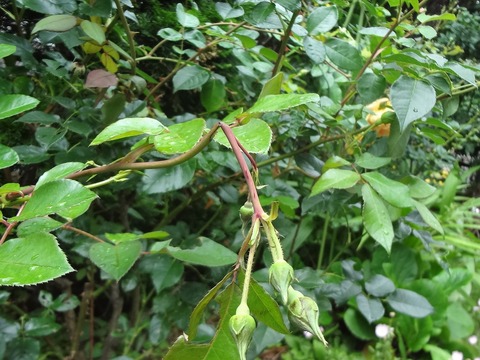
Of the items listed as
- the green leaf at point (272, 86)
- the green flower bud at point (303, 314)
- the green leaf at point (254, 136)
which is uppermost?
the green leaf at point (254, 136)

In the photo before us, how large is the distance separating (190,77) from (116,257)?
1.17 feet

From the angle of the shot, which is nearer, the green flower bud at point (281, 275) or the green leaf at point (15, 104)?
the green flower bud at point (281, 275)

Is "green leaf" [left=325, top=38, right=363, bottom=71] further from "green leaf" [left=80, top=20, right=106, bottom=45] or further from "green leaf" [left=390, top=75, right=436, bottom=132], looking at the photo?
"green leaf" [left=80, top=20, right=106, bottom=45]

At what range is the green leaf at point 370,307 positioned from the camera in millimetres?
971

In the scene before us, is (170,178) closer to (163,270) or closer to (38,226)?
(163,270)

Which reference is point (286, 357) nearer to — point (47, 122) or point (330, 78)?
point (330, 78)

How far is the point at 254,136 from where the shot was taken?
31cm

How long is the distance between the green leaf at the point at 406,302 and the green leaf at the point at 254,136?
90 centimetres

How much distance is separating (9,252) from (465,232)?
7.42 feet

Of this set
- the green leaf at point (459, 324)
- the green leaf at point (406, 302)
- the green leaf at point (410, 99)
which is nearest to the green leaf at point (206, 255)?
the green leaf at point (410, 99)

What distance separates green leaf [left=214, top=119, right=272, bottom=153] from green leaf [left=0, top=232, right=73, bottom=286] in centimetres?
13

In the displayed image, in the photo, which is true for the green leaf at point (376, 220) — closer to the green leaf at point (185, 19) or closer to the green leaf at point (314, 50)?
the green leaf at point (314, 50)

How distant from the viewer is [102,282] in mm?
1138

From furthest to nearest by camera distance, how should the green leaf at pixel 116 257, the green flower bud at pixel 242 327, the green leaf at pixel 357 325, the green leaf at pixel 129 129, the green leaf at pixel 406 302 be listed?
the green leaf at pixel 357 325
the green leaf at pixel 406 302
the green leaf at pixel 116 257
the green leaf at pixel 129 129
the green flower bud at pixel 242 327
